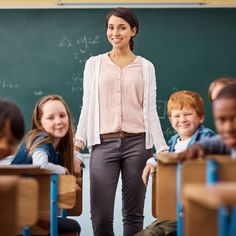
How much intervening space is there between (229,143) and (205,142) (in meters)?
0.30

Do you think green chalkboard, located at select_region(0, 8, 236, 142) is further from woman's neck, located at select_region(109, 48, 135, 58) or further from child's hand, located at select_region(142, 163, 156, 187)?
child's hand, located at select_region(142, 163, 156, 187)

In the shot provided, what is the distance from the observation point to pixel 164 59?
562cm

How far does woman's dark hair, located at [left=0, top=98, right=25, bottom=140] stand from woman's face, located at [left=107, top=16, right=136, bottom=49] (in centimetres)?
132

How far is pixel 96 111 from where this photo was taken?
3.91m

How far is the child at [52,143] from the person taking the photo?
3.39 metres

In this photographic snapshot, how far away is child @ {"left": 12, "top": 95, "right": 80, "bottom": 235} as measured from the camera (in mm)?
3387

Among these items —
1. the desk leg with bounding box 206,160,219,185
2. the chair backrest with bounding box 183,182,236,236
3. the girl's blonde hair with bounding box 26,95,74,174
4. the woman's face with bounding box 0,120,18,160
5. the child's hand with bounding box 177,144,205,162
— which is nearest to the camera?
the chair backrest with bounding box 183,182,236,236

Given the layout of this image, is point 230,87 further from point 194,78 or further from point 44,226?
point 194,78

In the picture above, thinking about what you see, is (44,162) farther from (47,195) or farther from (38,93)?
(38,93)

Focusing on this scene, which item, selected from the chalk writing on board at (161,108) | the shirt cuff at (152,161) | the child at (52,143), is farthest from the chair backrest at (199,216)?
the chalk writing on board at (161,108)

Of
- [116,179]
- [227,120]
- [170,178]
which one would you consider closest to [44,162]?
[116,179]

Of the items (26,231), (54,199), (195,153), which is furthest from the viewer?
(54,199)

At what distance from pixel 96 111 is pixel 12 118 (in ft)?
4.30

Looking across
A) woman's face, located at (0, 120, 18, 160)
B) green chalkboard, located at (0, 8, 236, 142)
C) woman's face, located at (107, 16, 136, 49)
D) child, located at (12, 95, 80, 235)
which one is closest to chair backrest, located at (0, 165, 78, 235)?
woman's face, located at (0, 120, 18, 160)
